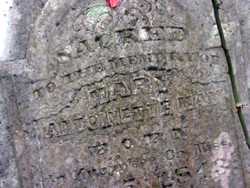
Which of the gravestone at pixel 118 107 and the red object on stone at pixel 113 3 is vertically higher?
the red object on stone at pixel 113 3

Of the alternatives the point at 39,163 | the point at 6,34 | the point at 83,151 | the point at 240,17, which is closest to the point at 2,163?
the point at 39,163

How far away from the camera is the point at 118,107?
188 cm

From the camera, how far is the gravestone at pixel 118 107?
73.9 inches

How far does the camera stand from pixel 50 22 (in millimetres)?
1905

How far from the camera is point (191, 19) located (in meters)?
1.94

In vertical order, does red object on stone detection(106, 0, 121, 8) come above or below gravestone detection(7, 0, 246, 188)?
above

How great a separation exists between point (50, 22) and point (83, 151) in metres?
0.43

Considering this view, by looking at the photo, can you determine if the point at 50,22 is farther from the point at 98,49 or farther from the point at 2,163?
the point at 2,163

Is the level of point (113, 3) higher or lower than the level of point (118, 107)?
higher

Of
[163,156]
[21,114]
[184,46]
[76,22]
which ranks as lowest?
[163,156]

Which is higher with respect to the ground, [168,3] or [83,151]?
[168,3]

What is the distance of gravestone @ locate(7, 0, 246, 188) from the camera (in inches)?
73.9

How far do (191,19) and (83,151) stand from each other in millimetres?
564

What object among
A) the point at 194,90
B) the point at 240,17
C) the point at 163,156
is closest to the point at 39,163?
the point at 163,156
